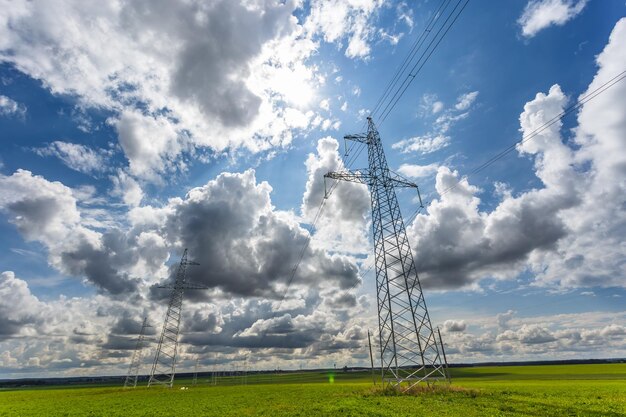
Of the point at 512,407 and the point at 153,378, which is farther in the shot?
the point at 153,378

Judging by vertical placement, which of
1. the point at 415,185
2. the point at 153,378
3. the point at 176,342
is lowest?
the point at 153,378

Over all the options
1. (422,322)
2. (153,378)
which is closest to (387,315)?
(422,322)

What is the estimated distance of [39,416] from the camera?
39.3 meters

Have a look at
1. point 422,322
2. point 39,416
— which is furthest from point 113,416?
point 422,322

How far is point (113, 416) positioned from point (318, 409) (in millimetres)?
22751

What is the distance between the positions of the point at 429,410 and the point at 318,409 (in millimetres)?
10756

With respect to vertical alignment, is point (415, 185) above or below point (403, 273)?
above

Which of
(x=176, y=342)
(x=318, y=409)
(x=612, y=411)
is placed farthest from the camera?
(x=176, y=342)

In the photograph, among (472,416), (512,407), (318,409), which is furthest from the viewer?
(318,409)

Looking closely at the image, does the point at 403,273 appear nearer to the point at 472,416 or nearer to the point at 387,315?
the point at 387,315

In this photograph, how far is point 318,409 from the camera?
33031mm

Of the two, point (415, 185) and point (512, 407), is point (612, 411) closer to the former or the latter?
point (512, 407)

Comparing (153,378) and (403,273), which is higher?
(403,273)

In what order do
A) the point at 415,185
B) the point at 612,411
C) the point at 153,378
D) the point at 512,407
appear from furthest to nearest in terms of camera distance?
1. the point at 153,378
2. the point at 415,185
3. the point at 512,407
4. the point at 612,411
